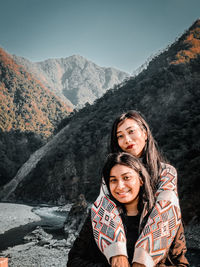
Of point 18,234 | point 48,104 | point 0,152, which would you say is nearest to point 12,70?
point 48,104

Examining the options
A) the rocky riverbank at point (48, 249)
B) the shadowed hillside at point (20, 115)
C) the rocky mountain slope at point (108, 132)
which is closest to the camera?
the rocky riverbank at point (48, 249)

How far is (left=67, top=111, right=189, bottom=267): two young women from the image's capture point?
118cm

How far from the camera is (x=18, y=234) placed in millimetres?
Answer: 14609

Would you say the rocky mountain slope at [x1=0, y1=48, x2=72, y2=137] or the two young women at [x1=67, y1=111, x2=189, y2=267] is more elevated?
the rocky mountain slope at [x1=0, y1=48, x2=72, y2=137]

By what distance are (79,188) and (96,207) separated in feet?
122

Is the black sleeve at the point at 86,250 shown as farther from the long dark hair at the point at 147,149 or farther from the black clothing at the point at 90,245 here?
the long dark hair at the point at 147,149

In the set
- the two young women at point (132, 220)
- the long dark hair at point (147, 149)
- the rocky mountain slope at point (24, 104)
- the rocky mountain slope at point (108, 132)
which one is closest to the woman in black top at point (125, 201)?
the two young women at point (132, 220)

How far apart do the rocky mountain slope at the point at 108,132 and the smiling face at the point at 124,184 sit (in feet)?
70.9

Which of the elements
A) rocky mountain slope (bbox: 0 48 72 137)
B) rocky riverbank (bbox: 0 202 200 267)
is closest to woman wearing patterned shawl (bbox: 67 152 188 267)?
rocky riverbank (bbox: 0 202 200 267)

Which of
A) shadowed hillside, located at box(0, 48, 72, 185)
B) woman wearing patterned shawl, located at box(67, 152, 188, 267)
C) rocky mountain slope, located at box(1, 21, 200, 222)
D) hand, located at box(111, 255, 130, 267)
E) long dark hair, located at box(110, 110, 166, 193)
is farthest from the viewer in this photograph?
shadowed hillside, located at box(0, 48, 72, 185)

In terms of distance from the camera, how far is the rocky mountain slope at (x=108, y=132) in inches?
1136

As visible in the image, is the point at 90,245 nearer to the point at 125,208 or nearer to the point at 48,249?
the point at 125,208

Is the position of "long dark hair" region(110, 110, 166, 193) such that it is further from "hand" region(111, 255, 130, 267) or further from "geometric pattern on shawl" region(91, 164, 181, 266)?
"hand" region(111, 255, 130, 267)

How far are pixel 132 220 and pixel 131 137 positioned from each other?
1.88 feet
